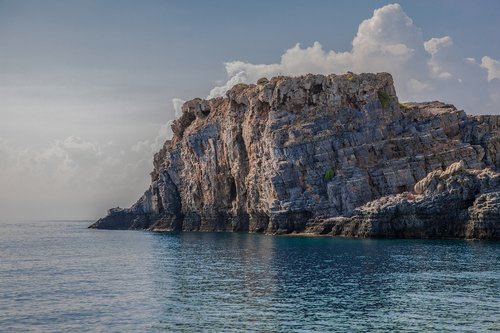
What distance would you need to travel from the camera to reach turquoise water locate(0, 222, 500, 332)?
149 feet

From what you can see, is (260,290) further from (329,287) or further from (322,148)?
(322,148)

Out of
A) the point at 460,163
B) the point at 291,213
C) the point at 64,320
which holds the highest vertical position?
the point at 460,163

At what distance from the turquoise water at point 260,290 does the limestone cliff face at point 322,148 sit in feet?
99.5

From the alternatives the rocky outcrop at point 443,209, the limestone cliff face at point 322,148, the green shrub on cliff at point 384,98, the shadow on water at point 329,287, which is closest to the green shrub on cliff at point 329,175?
the limestone cliff face at point 322,148

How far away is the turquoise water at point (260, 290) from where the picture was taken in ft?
149

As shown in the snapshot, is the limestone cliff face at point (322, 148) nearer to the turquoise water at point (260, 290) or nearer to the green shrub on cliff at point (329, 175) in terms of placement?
the green shrub on cliff at point (329, 175)

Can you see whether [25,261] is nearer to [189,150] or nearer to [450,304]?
[450,304]

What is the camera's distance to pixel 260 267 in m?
76.9

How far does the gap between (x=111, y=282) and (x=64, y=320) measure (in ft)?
64.1

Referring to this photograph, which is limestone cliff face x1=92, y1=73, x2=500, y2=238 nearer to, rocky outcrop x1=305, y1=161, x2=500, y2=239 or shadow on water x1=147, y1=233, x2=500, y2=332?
rocky outcrop x1=305, y1=161, x2=500, y2=239

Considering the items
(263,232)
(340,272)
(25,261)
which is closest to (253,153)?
(263,232)

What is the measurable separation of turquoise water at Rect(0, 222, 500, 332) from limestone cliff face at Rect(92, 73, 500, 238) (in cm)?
3034

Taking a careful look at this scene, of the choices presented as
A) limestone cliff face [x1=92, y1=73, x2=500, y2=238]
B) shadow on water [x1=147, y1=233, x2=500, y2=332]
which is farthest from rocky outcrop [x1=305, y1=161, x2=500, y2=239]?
shadow on water [x1=147, y1=233, x2=500, y2=332]

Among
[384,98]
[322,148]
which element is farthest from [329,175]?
[384,98]
